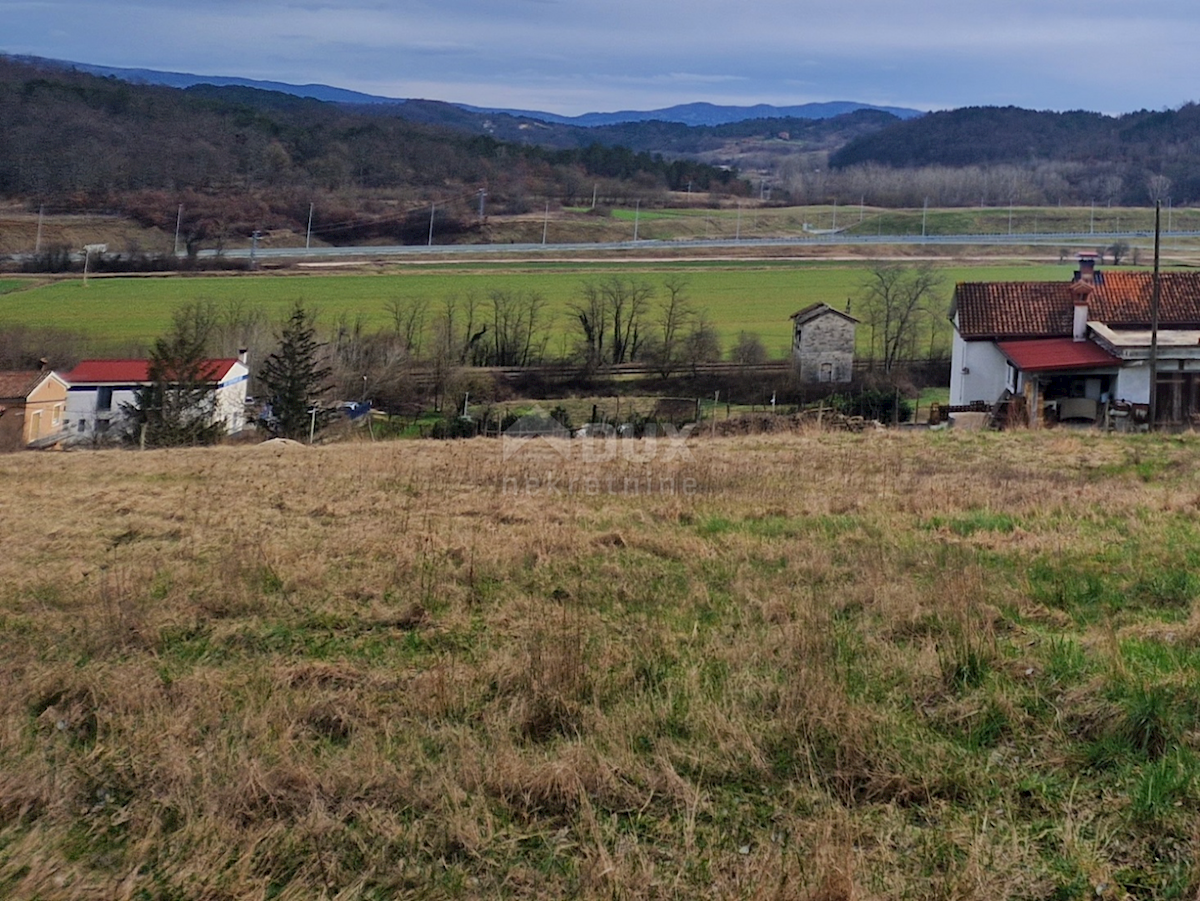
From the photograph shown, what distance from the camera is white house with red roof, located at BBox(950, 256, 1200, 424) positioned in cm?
2641

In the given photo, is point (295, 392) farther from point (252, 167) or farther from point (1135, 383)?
point (252, 167)

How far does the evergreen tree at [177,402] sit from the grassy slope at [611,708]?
67.1ft

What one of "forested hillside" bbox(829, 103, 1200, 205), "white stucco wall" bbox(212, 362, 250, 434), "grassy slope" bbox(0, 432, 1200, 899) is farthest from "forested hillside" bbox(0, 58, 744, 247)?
"grassy slope" bbox(0, 432, 1200, 899)

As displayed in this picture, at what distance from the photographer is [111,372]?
4038cm

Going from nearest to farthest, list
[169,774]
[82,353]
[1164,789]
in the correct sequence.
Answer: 1. [1164,789]
2. [169,774]
3. [82,353]

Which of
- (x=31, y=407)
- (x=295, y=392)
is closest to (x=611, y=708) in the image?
(x=295, y=392)

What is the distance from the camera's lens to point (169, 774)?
12.2 ft

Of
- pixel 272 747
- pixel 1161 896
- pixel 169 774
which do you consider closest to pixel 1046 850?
pixel 1161 896

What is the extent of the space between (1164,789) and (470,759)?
2427mm

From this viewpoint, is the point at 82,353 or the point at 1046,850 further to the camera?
the point at 82,353

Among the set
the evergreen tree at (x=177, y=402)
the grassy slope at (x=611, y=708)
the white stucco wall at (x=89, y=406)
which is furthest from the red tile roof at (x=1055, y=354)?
the white stucco wall at (x=89, y=406)

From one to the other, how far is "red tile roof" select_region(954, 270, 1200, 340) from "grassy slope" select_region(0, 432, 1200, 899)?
23.5 meters

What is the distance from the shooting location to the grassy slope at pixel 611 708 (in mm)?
3215

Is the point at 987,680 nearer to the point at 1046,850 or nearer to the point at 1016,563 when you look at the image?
the point at 1046,850
